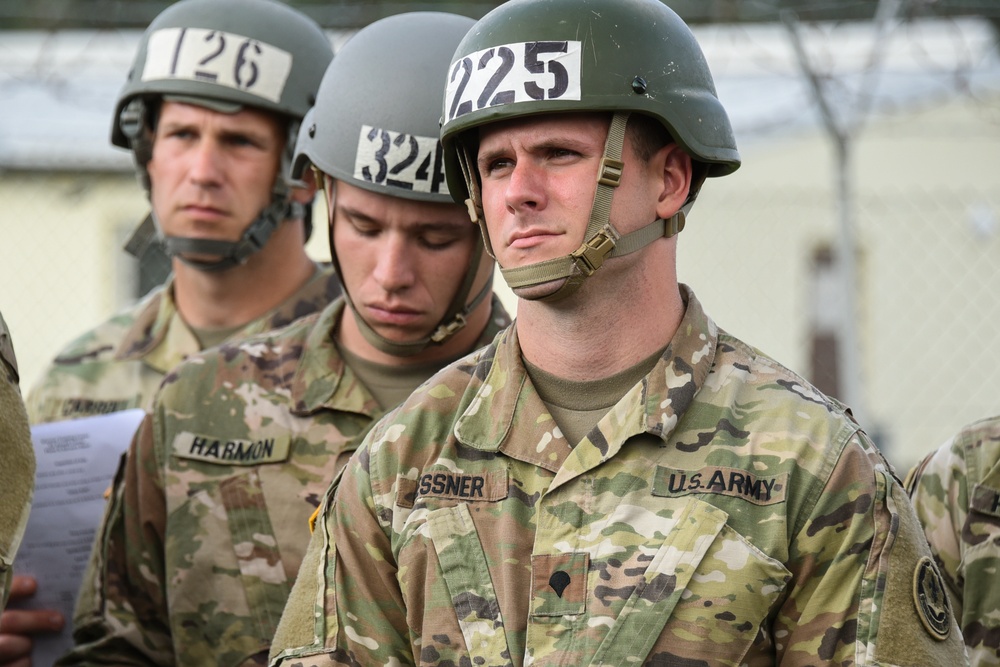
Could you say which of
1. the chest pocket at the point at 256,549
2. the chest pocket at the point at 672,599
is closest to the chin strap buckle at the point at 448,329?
the chest pocket at the point at 256,549

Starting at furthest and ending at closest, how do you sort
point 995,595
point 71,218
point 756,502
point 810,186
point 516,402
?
1. point 810,186
2. point 71,218
3. point 995,595
4. point 516,402
5. point 756,502

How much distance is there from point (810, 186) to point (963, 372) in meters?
3.49

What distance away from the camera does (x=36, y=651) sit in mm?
4309

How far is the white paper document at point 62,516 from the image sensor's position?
432 cm

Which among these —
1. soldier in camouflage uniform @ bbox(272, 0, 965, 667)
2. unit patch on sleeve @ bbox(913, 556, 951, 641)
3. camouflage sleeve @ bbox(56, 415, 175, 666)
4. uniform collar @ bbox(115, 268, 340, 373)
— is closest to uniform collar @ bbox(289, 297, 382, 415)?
camouflage sleeve @ bbox(56, 415, 175, 666)

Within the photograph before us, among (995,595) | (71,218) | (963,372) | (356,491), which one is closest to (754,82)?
(963,372)

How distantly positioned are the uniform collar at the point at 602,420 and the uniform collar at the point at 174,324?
1.87m

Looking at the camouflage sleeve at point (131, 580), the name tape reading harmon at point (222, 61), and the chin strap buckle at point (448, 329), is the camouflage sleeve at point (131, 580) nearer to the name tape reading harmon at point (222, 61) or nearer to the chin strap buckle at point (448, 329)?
the chin strap buckle at point (448, 329)

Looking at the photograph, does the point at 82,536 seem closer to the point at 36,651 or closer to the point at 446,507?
the point at 36,651

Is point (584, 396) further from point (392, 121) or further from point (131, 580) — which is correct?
point (131, 580)

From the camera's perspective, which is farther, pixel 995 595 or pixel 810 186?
pixel 810 186

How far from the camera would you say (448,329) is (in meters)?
4.11

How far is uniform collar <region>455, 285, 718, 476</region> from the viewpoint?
3.01 metres

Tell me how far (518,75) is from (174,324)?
2520mm
